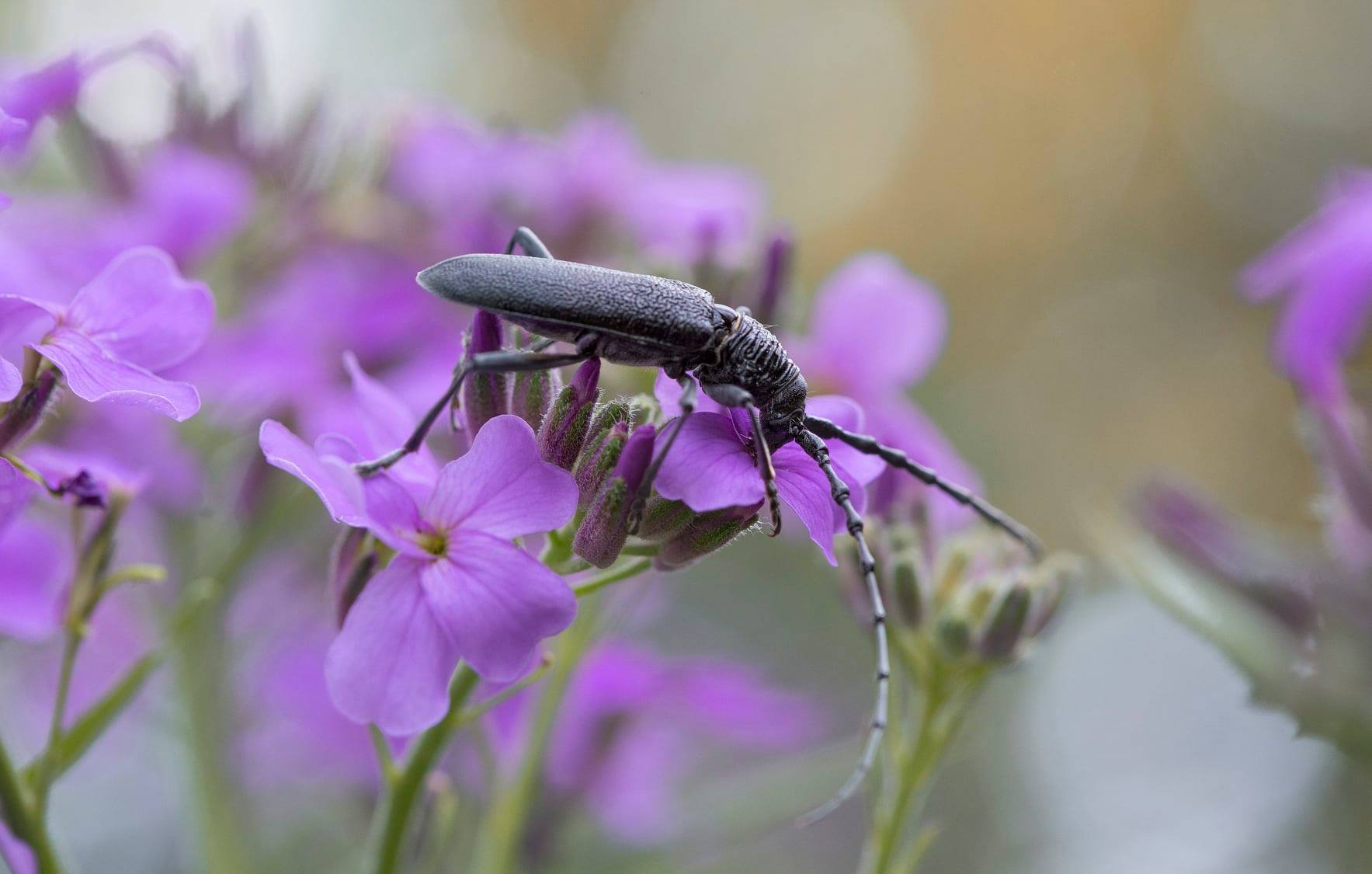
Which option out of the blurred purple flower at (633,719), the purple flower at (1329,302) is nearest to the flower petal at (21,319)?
the blurred purple flower at (633,719)

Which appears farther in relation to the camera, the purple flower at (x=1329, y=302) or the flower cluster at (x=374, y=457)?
the purple flower at (x=1329, y=302)

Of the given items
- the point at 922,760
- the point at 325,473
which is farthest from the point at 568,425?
the point at 922,760

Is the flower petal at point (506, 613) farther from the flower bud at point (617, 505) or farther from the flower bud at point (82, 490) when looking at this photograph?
the flower bud at point (82, 490)

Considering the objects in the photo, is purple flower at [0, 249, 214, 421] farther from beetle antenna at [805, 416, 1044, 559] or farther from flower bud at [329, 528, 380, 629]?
beetle antenna at [805, 416, 1044, 559]

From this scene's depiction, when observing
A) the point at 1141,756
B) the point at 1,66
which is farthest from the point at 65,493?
the point at 1141,756

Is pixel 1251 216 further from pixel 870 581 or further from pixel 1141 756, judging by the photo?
pixel 870 581

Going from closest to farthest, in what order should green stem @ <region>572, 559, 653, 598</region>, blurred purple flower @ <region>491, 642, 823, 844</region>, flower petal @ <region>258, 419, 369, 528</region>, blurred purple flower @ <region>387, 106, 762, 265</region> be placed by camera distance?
flower petal @ <region>258, 419, 369, 528</region>, green stem @ <region>572, 559, 653, 598</region>, blurred purple flower @ <region>491, 642, 823, 844</region>, blurred purple flower @ <region>387, 106, 762, 265</region>

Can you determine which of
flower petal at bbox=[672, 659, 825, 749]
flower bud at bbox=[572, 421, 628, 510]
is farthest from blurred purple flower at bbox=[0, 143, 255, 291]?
flower petal at bbox=[672, 659, 825, 749]
